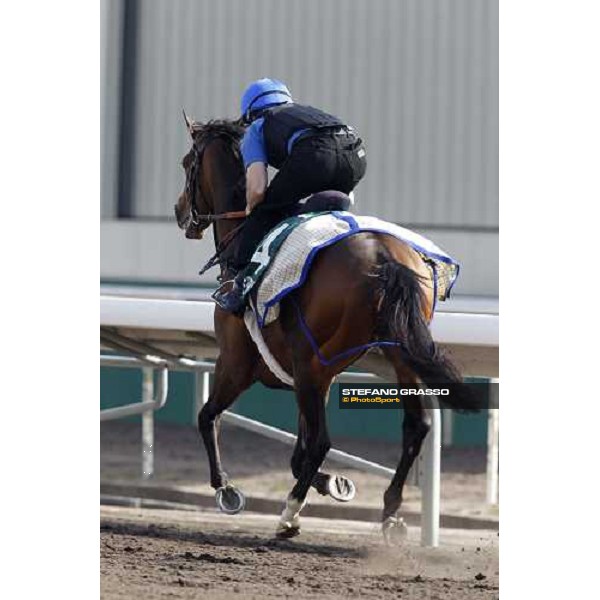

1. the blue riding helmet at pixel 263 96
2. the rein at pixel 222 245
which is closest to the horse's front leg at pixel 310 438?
the rein at pixel 222 245

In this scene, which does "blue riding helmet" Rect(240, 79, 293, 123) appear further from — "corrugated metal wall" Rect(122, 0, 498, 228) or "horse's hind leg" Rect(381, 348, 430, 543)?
"horse's hind leg" Rect(381, 348, 430, 543)

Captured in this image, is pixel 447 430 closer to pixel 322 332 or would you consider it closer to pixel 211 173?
pixel 211 173

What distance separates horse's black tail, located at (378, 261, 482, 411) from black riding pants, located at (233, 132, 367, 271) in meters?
0.51

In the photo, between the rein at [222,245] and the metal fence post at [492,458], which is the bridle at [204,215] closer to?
the rein at [222,245]

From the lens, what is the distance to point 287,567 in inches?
277

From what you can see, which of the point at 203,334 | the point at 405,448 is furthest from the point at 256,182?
the point at 203,334

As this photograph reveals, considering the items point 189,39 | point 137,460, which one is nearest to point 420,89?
point 189,39

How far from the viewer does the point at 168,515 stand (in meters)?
9.18

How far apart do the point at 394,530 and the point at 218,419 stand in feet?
3.02

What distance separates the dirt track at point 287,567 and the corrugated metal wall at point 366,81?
4.87 feet

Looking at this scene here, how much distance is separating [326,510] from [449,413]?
71.4 inches

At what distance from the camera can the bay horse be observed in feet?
20.5

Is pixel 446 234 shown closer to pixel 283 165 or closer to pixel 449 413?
pixel 283 165
